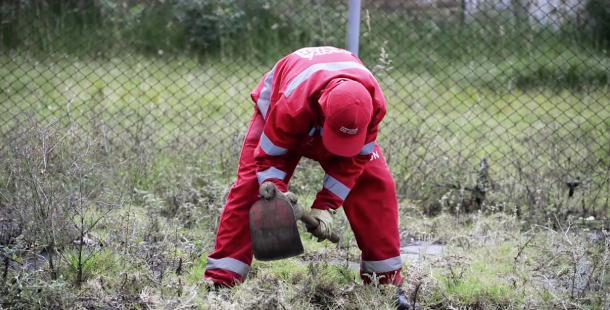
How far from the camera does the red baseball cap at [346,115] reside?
2.62m

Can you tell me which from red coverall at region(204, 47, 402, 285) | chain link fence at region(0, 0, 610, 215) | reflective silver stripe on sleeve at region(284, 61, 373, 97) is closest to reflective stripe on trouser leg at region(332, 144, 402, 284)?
red coverall at region(204, 47, 402, 285)

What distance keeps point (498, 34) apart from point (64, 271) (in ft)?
20.9

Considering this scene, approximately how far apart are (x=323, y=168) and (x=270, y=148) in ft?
1.27

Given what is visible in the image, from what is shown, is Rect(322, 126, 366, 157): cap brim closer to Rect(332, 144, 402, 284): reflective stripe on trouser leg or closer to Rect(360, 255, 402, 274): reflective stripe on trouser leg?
Rect(332, 144, 402, 284): reflective stripe on trouser leg

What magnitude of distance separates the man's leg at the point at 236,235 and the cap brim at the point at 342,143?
21.9 inches

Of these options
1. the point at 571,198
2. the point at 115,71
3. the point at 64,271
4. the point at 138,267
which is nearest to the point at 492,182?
the point at 571,198

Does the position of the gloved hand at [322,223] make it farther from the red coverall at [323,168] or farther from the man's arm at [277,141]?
the man's arm at [277,141]

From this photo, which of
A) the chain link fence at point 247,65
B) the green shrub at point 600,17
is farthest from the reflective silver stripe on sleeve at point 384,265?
the green shrub at point 600,17

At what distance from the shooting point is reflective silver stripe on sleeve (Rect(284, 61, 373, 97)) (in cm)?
286

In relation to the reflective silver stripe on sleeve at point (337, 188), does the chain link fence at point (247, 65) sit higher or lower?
lower

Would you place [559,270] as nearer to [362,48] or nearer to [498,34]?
[362,48]

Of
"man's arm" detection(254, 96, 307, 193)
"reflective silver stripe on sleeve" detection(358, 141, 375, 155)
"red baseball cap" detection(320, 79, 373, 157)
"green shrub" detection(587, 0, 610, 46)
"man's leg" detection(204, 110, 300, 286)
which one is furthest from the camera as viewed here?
"green shrub" detection(587, 0, 610, 46)

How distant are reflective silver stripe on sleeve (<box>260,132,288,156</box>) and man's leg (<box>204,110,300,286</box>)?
0.87 ft

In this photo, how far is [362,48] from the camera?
7.66 meters
